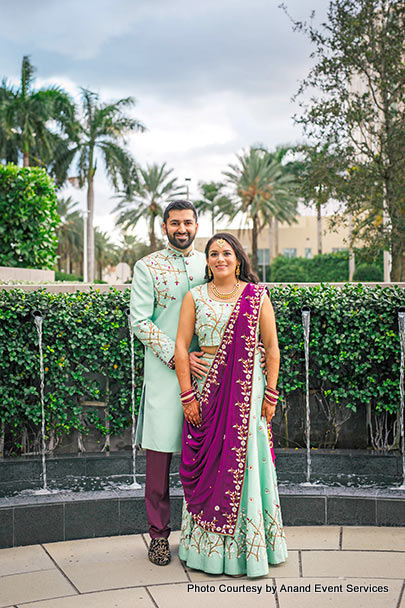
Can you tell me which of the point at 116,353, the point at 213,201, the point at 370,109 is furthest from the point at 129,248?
the point at 116,353

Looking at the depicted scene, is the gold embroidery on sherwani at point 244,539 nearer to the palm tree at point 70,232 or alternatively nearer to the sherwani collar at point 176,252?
the sherwani collar at point 176,252

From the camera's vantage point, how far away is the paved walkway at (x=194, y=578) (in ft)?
10.8

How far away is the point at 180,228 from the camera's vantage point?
3777mm

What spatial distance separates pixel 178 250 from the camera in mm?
3863

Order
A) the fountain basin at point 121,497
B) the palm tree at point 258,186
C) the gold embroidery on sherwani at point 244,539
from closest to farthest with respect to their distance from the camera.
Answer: the gold embroidery on sherwani at point 244,539
the fountain basin at point 121,497
the palm tree at point 258,186

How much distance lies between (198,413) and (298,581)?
3.35ft

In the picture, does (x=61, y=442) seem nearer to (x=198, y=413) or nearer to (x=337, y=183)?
(x=198, y=413)

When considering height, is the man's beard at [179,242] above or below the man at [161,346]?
above

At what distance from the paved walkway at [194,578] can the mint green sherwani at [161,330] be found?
2.32 feet

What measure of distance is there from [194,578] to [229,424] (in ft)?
2.78

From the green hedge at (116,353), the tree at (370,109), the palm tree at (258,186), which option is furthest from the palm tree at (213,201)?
the green hedge at (116,353)

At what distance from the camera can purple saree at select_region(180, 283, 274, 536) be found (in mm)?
3533

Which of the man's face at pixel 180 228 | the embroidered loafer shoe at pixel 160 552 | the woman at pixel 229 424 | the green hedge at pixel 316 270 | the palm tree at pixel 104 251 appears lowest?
the embroidered loafer shoe at pixel 160 552

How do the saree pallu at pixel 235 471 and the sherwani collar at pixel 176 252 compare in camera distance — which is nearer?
the saree pallu at pixel 235 471
